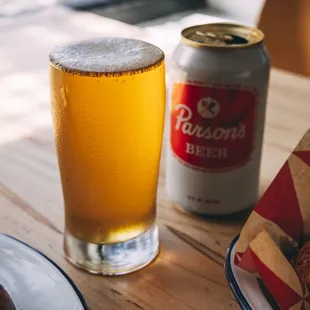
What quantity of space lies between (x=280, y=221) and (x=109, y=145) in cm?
16

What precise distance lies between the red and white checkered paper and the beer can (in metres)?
0.08

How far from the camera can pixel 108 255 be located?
1.85ft

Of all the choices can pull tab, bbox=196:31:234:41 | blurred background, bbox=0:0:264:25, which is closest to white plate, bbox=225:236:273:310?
can pull tab, bbox=196:31:234:41

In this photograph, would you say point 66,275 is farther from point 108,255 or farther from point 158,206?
point 158,206

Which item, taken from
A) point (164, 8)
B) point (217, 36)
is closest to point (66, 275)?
point (217, 36)

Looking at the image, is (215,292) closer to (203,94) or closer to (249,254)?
(249,254)

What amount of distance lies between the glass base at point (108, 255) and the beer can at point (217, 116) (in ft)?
0.29

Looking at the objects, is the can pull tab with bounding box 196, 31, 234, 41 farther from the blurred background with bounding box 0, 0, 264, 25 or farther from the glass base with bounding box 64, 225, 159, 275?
the blurred background with bounding box 0, 0, 264, 25

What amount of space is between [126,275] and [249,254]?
0.14m

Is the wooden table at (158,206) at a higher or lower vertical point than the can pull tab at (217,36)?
lower

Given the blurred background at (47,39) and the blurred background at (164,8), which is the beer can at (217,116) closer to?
the blurred background at (47,39)

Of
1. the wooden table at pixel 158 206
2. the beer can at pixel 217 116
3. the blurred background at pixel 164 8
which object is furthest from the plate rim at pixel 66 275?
the blurred background at pixel 164 8

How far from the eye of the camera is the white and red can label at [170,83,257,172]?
580 mm

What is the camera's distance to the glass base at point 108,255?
0.56 m
